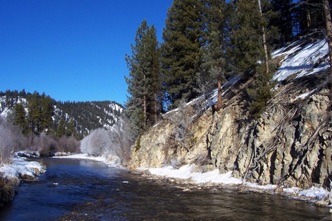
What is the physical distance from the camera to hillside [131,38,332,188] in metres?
18.7

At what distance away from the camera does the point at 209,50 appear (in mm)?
30734

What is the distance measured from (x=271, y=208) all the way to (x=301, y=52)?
20.2 meters

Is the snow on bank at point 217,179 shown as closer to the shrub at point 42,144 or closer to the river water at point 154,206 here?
the river water at point 154,206

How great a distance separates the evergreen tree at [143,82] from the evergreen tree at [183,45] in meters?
3.68

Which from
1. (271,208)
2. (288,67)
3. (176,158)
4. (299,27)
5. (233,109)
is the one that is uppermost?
(299,27)

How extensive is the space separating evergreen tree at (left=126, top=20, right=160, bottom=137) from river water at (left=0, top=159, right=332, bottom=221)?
23.9 metres

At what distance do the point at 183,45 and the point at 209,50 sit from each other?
38.5 ft

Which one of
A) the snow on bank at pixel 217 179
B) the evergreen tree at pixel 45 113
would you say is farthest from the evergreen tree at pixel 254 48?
the evergreen tree at pixel 45 113

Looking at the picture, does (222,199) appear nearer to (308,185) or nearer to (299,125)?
(308,185)

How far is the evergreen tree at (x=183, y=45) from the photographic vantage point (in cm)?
4222

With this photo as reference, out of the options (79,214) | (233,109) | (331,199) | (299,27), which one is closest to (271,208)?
(331,199)

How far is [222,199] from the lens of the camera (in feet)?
60.5

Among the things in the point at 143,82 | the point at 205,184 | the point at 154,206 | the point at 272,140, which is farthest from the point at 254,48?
the point at 143,82

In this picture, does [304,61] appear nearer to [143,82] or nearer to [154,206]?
[154,206]
